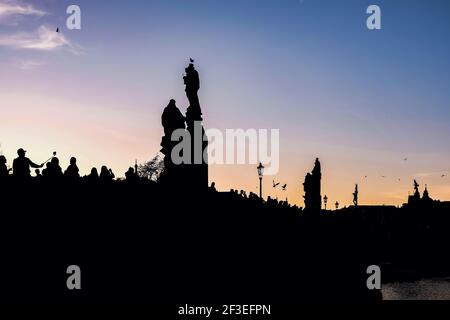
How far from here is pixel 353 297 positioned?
86.2 feet

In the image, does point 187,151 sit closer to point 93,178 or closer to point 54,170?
point 93,178

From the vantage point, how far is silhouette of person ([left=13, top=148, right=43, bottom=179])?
13891 mm

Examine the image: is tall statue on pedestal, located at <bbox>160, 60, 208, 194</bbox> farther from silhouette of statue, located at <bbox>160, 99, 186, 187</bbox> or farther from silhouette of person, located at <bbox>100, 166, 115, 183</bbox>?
silhouette of person, located at <bbox>100, 166, 115, 183</bbox>

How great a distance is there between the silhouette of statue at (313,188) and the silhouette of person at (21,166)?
18.2 m

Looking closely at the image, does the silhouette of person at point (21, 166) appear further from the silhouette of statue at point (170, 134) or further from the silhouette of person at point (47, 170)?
the silhouette of statue at point (170, 134)

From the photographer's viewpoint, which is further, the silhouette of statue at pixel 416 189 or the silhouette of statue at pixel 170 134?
the silhouette of statue at pixel 416 189

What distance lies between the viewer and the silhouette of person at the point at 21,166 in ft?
45.6

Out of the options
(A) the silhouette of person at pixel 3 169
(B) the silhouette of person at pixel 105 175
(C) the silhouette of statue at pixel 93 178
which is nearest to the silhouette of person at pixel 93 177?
(C) the silhouette of statue at pixel 93 178

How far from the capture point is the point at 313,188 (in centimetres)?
2938

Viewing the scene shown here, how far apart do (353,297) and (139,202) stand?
1551 cm

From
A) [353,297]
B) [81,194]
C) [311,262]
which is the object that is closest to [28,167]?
[81,194]

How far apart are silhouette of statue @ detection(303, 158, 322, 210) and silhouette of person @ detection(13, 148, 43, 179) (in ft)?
59.8

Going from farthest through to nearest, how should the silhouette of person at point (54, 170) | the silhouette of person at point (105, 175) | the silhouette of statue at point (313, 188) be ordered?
the silhouette of statue at point (313, 188) < the silhouette of person at point (105, 175) < the silhouette of person at point (54, 170)

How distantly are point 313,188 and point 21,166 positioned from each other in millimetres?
18619
